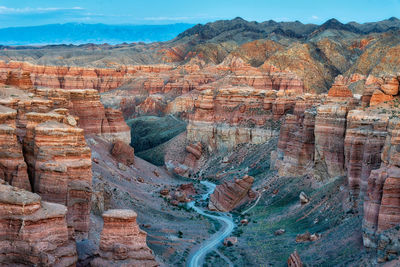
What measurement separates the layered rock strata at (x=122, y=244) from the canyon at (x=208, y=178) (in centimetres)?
5

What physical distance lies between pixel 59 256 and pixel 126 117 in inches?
4318

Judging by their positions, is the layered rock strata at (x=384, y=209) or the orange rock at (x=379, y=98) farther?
the orange rock at (x=379, y=98)

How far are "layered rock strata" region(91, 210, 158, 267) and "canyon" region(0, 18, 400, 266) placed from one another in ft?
0.18

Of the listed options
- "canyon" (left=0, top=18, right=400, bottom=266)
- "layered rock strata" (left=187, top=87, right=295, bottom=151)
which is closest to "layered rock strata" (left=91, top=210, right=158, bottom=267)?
"canyon" (left=0, top=18, right=400, bottom=266)

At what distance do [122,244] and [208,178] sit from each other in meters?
43.9

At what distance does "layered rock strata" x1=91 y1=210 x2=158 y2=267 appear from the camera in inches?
1043

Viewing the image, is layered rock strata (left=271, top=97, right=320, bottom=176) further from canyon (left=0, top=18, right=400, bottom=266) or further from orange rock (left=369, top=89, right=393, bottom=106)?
orange rock (left=369, top=89, right=393, bottom=106)

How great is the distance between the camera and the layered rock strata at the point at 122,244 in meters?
26.5

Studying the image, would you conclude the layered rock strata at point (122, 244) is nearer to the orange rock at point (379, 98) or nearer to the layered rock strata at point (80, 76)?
the orange rock at point (379, 98)

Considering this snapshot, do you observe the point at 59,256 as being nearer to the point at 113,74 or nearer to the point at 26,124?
the point at 26,124

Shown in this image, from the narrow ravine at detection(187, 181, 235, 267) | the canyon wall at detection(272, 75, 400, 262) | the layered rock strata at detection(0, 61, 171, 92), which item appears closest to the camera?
the canyon wall at detection(272, 75, 400, 262)

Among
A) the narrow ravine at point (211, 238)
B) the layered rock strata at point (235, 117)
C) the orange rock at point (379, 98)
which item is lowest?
the narrow ravine at point (211, 238)

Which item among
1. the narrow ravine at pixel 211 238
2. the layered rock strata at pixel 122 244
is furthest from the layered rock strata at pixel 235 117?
the layered rock strata at pixel 122 244

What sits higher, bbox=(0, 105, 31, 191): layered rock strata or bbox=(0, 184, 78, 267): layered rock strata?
bbox=(0, 105, 31, 191): layered rock strata
